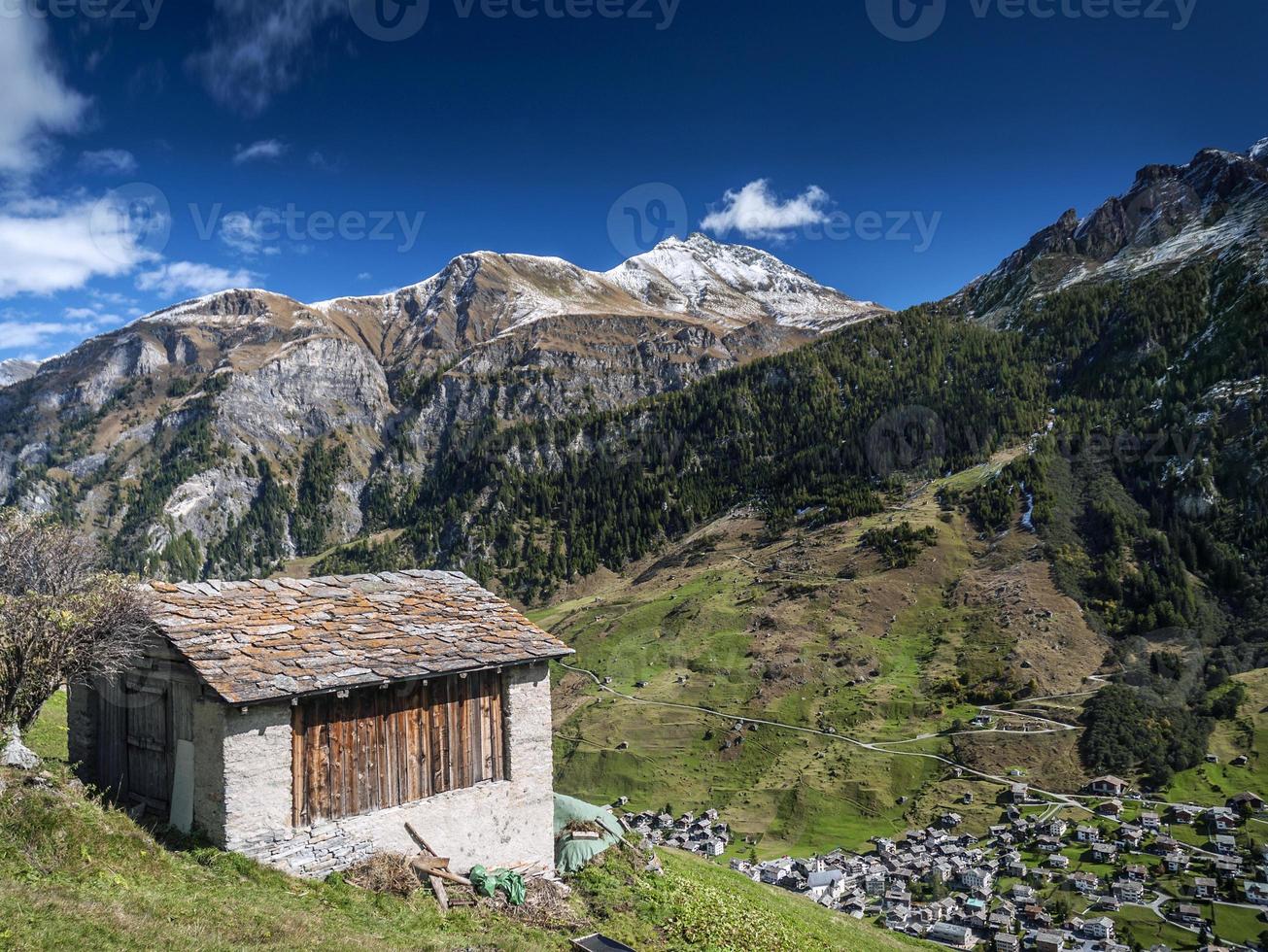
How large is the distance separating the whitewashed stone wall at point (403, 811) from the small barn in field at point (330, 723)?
4 centimetres

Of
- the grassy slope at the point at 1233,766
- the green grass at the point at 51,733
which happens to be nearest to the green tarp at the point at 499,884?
the green grass at the point at 51,733

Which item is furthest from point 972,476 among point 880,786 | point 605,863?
point 605,863

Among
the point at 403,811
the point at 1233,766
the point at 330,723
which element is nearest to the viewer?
the point at 330,723

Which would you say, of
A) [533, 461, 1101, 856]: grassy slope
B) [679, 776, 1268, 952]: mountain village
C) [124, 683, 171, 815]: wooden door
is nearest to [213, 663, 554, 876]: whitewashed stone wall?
[124, 683, 171, 815]: wooden door

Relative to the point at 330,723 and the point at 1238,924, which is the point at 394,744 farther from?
the point at 1238,924

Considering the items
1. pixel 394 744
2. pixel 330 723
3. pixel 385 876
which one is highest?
pixel 330 723

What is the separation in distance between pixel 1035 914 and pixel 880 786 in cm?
2180

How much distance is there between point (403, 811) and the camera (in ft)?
58.9

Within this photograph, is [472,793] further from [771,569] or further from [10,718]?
[771,569]

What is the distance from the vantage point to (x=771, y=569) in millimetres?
138250

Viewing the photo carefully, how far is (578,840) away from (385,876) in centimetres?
668

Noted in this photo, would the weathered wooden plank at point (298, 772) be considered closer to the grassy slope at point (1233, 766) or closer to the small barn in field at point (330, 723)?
the small barn in field at point (330, 723)

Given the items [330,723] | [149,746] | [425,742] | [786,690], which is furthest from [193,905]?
[786,690]

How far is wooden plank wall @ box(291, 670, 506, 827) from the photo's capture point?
55.0 ft
